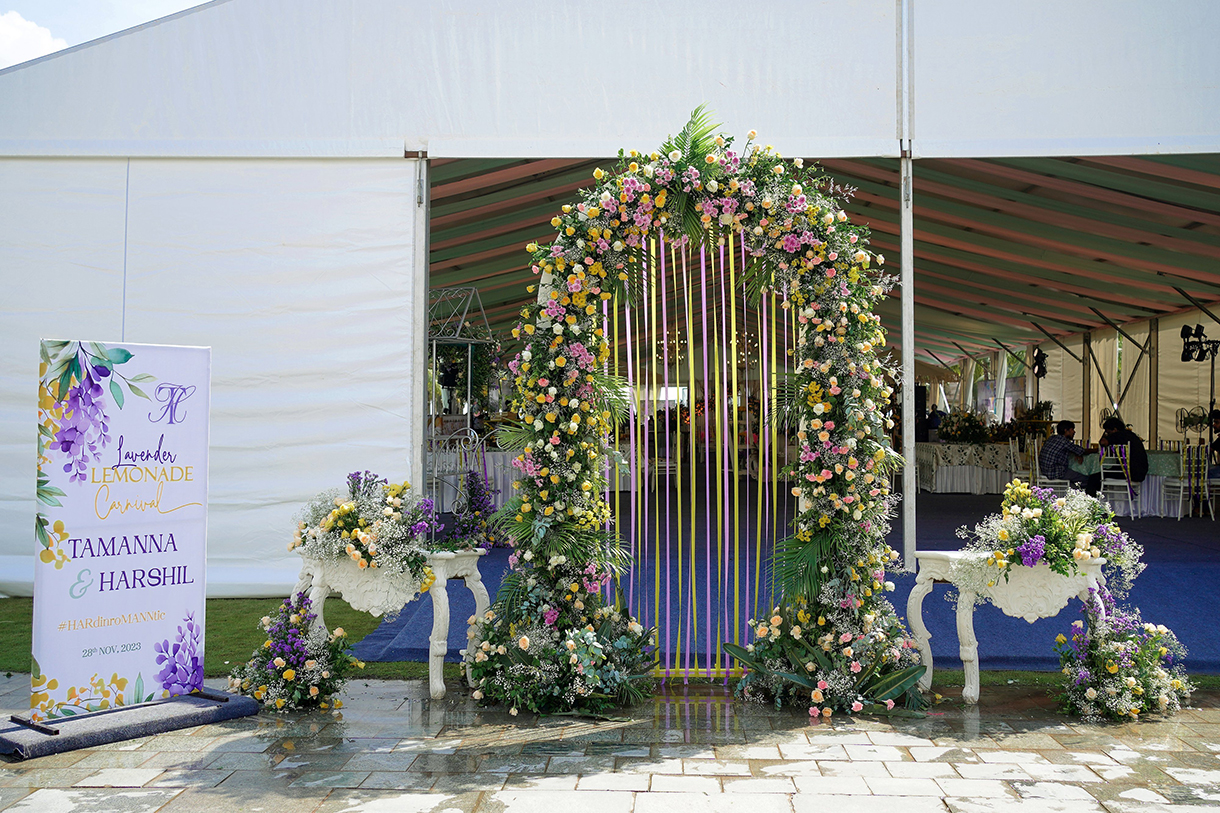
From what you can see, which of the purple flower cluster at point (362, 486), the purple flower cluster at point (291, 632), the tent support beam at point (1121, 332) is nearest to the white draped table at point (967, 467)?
the tent support beam at point (1121, 332)

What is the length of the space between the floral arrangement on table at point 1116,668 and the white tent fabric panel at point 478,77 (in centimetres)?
301

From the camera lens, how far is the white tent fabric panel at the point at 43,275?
6.00 meters

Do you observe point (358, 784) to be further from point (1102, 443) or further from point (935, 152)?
point (1102, 443)

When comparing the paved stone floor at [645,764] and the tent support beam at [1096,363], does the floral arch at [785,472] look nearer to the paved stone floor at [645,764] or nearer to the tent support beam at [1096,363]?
the paved stone floor at [645,764]

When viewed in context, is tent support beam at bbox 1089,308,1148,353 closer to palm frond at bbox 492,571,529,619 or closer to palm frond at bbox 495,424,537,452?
palm frond at bbox 495,424,537,452

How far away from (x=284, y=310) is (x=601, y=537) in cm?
284

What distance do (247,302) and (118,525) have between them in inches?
98.2

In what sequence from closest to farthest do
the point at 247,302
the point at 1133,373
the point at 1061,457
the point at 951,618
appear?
the point at 951,618, the point at 247,302, the point at 1061,457, the point at 1133,373

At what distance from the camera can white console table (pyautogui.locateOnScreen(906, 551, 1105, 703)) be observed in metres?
4.00

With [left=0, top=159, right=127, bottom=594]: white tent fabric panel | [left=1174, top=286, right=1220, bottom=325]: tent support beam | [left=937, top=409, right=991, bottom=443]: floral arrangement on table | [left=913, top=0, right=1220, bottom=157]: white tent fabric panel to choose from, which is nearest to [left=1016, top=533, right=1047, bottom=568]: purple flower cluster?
[left=913, top=0, right=1220, bottom=157]: white tent fabric panel

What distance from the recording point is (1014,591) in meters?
4.04

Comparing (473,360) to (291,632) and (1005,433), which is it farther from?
(1005,433)

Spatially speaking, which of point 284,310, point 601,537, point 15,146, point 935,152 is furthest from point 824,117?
point 15,146

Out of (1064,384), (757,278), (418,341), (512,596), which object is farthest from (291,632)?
(1064,384)
